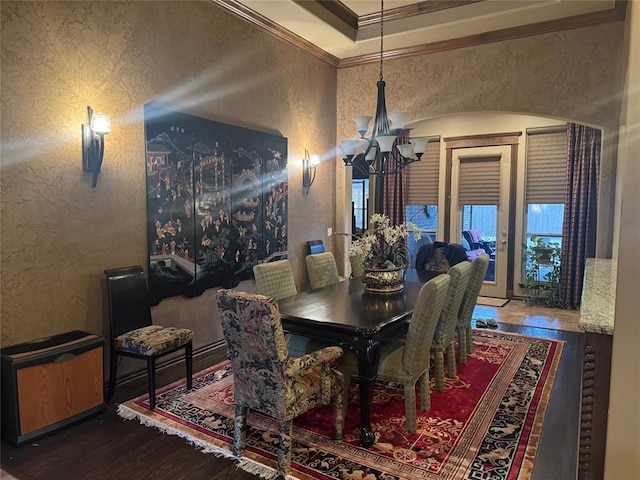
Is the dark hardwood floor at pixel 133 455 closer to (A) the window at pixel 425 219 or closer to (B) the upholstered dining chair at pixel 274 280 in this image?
(B) the upholstered dining chair at pixel 274 280

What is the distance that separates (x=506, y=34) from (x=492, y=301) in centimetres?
387

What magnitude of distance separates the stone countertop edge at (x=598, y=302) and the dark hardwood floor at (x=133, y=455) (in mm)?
941

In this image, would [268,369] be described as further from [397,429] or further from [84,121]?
[84,121]

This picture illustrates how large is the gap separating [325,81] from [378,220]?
3.24 meters

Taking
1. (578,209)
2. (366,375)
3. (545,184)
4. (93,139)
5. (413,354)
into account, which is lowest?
(366,375)

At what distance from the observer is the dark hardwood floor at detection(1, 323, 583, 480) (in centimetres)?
242

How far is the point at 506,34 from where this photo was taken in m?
5.15

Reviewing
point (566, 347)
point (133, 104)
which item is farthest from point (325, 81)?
point (566, 347)

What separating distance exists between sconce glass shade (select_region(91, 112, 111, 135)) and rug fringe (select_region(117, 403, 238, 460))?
2.01 metres

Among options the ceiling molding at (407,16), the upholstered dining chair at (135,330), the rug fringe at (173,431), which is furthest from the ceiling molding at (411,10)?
the rug fringe at (173,431)

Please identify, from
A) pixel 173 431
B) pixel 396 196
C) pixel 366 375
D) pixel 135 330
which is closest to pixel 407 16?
pixel 396 196

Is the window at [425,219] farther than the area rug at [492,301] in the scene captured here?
Yes

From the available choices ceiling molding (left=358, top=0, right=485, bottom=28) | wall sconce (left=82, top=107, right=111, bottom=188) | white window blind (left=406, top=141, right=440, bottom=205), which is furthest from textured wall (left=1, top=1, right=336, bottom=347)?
white window blind (left=406, top=141, right=440, bottom=205)

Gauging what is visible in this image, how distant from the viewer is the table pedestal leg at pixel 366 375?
262cm
